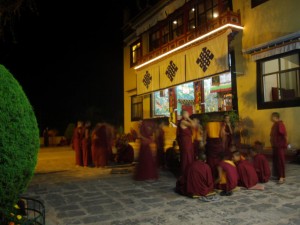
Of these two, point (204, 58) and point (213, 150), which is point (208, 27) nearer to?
point (204, 58)

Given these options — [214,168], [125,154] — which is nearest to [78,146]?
[125,154]

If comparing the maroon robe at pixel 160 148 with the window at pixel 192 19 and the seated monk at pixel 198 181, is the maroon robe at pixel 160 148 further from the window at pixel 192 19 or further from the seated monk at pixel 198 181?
the window at pixel 192 19

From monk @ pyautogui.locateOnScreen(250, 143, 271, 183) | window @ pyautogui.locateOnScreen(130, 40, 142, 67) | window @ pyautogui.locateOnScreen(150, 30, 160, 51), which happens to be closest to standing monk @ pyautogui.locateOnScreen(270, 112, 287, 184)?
monk @ pyautogui.locateOnScreen(250, 143, 271, 183)

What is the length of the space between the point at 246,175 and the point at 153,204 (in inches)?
92.5

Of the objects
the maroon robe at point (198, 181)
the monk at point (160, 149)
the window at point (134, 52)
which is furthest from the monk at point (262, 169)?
the window at point (134, 52)

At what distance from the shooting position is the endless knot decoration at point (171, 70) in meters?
13.9

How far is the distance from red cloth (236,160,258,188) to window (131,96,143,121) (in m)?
12.3

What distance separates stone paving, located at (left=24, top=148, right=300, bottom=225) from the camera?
4.65 meters

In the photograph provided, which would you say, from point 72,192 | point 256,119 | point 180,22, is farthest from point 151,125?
point 180,22

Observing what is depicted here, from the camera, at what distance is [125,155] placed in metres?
11.4

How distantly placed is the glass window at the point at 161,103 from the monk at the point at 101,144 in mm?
6128

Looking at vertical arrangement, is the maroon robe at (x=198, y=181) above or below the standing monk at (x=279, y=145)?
below

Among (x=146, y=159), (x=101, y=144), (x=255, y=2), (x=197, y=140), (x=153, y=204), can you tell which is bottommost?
(x=153, y=204)

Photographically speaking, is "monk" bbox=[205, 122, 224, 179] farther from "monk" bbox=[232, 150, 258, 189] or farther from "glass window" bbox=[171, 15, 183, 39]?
"glass window" bbox=[171, 15, 183, 39]
